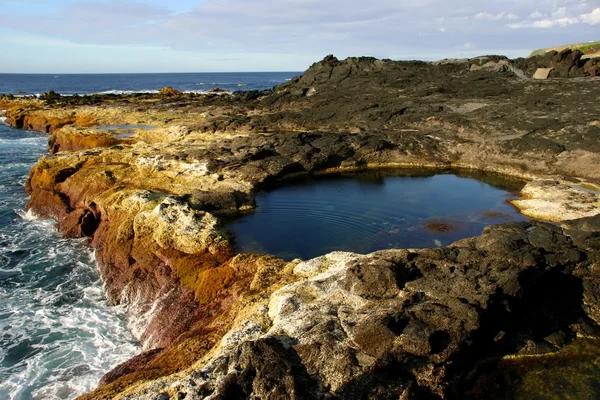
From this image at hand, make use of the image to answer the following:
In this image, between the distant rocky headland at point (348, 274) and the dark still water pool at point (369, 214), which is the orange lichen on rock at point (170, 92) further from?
the dark still water pool at point (369, 214)

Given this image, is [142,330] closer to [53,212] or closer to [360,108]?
[53,212]

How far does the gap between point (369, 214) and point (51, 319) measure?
13459 mm

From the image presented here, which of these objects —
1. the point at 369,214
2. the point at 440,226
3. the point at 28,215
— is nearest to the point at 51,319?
the point at 28,215

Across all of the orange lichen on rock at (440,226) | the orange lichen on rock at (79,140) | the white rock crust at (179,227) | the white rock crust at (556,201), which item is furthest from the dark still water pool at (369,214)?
the orange lichen on rock at (79,140)

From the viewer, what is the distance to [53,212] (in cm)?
2356

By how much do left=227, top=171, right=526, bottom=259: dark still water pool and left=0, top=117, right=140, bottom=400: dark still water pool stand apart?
18.2 feet

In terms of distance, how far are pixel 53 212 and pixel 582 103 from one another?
120 ft

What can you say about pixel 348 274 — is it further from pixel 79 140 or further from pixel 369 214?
pixel 79 140

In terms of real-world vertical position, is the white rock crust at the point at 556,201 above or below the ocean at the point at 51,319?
above

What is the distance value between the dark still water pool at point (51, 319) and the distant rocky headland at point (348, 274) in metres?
0.80

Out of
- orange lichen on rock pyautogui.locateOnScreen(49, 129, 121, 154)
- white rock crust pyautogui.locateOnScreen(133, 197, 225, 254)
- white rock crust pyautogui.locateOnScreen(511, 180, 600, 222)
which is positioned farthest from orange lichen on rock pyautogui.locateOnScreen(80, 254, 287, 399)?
orange lichen on rock pyautogui.locateOnScreen(49, 129, 121, 154)

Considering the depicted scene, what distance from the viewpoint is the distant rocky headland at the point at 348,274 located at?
9219 mm

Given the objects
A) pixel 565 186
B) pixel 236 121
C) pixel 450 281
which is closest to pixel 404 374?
pixel 450 281

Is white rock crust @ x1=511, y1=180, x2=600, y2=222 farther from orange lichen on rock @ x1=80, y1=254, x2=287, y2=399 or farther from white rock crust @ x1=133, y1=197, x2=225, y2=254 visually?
white rock crust @ x1=133, y1=197, x2=225, y2=254
